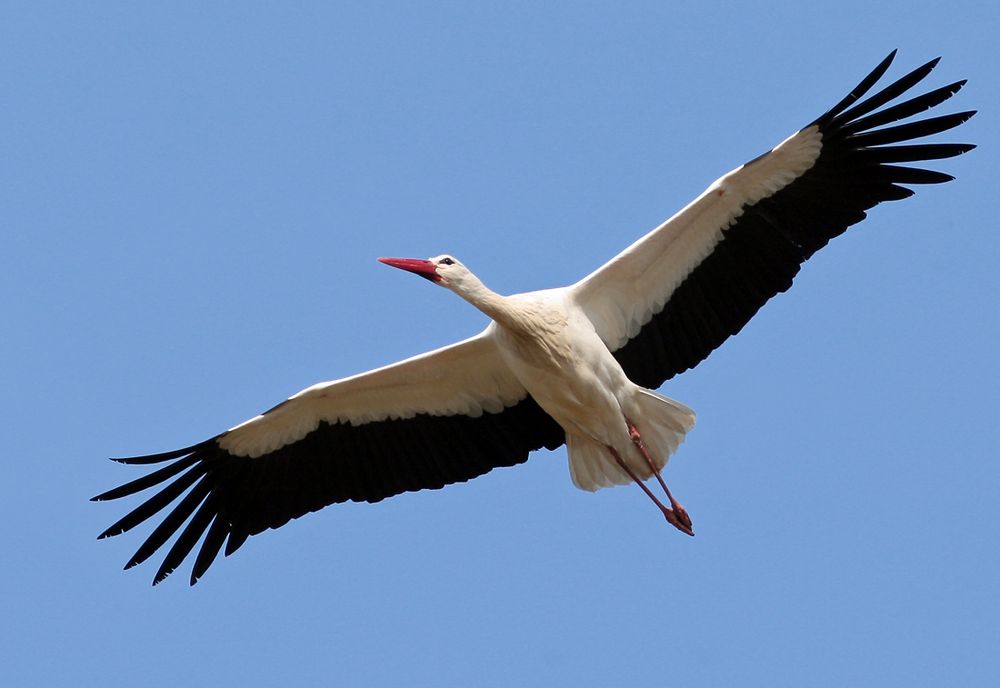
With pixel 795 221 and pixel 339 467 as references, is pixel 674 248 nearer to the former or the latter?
pixel 795 221

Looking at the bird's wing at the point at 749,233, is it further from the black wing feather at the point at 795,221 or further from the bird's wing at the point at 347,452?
the bird's wing at the point at 347,452

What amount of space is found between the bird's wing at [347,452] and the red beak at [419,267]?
2.98 feet

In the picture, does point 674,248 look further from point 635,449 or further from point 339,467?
point 339,467

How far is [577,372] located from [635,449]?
2.55 feet

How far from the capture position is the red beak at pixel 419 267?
1174cm

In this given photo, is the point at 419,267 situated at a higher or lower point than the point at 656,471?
higher

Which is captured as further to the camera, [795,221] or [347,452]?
[347,452]

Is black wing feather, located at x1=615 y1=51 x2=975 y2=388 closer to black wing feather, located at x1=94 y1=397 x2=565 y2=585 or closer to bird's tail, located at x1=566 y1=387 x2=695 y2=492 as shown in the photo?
bird's tail, located at x1=566 y1=387 x2=695 y2=492

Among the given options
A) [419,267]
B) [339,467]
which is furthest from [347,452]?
[419,267]

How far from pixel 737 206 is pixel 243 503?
3665 millimetres

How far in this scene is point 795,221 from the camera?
39.6 feet

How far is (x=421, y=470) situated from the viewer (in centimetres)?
1266

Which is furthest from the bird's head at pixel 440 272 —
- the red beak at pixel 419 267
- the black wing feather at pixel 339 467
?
the black wing feather at pixel 339 467

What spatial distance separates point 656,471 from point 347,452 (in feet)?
6.51
